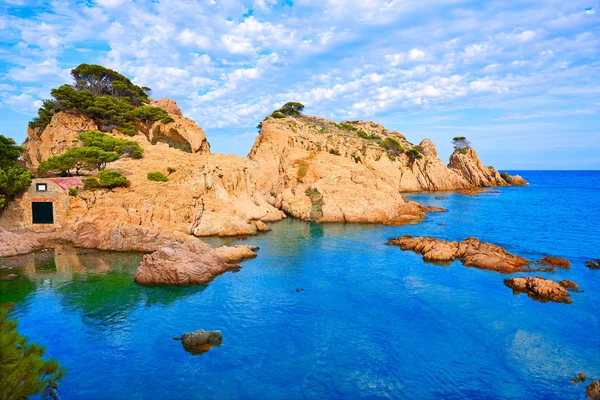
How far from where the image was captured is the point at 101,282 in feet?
90.5

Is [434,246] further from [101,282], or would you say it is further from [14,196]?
[14,196]

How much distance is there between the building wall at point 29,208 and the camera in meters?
38.3

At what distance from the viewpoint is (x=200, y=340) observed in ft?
62.1

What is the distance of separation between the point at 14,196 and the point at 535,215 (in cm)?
7007

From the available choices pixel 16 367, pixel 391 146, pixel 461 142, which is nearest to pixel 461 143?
pixel 461 142

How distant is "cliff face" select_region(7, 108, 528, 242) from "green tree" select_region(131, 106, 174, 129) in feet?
3.38

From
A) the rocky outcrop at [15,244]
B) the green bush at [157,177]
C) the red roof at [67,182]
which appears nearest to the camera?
the rocky outcrop at [15,244]

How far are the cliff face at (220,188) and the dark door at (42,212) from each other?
0.87m

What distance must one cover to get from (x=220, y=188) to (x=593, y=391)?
39968mm

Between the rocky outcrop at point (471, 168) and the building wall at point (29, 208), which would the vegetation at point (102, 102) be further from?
the rocky outcrop at point (471, 168)

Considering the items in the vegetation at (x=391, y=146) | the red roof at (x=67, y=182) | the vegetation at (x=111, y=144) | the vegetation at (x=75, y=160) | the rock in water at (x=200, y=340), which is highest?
the vegetation at (x=391, y=146)

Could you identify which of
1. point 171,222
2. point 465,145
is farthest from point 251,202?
point 465,145

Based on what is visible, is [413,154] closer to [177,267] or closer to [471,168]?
[471,168]

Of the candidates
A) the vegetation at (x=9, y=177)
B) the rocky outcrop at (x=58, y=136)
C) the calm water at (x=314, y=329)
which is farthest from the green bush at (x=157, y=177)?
the rocky outcrop at (x=58, y=136)
